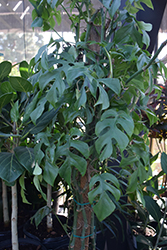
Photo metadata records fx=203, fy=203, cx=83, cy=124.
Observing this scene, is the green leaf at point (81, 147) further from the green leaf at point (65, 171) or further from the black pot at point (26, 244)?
the black pot at point (26, 244)

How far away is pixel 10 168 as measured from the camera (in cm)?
A: 69

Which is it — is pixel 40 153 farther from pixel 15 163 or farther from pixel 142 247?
pixel 142 247

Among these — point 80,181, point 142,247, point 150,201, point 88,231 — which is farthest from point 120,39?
point 142,247

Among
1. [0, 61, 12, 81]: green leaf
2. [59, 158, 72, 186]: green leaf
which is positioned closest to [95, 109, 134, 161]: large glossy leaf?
[59, 158, 72, 186]: green leaf

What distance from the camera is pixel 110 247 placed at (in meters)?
1.47

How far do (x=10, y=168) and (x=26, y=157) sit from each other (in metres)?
0.06

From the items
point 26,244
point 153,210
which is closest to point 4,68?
point 26,244

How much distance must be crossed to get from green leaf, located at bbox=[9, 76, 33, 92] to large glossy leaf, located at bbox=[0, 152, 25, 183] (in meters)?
0.25

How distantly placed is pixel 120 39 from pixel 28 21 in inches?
57.5

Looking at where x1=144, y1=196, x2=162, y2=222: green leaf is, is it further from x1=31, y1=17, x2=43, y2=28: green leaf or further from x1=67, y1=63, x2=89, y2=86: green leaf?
x1=31, y1=17, x2=43, y2=28: green leaf

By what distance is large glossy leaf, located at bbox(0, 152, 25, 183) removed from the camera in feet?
2.19

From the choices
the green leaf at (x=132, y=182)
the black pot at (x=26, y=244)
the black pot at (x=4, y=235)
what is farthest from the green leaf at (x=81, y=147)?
the black pot at (x=4, y=235)

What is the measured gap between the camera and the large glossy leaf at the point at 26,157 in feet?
2.23

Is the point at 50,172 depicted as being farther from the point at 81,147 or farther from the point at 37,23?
the point at 37,23
